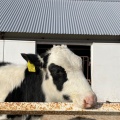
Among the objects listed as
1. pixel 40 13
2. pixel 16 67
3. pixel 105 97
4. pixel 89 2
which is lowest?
pixel 105 97

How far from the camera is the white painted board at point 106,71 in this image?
520 inches

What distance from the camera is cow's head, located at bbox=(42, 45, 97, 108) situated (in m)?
3.72

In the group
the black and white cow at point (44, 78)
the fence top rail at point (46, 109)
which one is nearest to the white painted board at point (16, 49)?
the black and white cow at point (44, 78)

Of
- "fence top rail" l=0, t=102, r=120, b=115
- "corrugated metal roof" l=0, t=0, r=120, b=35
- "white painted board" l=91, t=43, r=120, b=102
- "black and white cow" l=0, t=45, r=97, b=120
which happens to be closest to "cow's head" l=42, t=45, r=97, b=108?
"black and white cow" l=0, t=45, r=97, b=120

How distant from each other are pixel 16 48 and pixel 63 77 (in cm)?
934

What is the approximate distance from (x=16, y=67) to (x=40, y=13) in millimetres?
14274

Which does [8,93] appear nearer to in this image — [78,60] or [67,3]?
[78,60]

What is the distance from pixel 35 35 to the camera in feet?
47.8

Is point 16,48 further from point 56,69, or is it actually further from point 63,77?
point 63,77

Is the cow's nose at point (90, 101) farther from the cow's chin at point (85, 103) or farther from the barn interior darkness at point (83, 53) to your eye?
the barn interior darkness at point (83, 53)

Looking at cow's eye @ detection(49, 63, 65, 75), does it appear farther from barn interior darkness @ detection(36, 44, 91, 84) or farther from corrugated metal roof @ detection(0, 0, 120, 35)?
corrugated metal roof @ detection(0, 0, 120, 35)

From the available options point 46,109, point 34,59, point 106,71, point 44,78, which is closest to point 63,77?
point 44,78

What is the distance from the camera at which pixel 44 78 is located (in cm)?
445

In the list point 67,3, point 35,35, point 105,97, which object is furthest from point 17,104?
point 67,3
